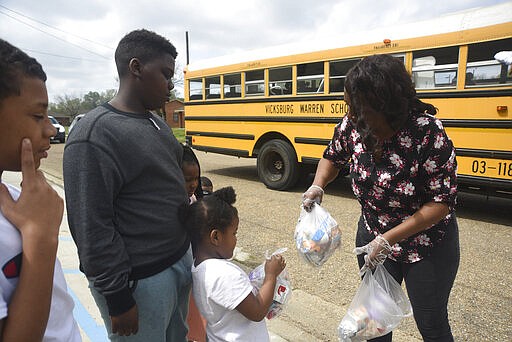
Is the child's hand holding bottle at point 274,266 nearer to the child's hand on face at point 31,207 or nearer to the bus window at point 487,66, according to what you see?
the child's hand on face at point 31,207

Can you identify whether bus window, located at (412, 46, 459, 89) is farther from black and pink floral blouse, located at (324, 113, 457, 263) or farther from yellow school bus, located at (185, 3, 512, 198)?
black and pink floral blouse, located at (324, 113, 457, 263)

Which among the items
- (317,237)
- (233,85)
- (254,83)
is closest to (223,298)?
(317,237)

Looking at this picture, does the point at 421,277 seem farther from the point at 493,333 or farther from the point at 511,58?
the point at 511,58

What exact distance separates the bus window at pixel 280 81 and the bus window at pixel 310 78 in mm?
210

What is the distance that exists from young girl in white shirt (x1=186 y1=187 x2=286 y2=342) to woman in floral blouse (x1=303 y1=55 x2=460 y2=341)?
53cm

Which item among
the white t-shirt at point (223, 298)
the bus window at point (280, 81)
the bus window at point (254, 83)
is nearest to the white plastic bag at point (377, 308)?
the white t-shirt at point (223, 298)

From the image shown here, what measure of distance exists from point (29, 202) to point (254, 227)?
3720mm

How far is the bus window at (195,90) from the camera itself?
779 centimetres

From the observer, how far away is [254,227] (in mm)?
4441

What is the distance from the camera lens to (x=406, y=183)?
1590mm

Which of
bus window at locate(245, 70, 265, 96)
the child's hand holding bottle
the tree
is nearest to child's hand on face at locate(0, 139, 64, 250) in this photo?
the child's hand holding bottle

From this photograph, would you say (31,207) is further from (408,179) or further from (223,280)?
(408,179)

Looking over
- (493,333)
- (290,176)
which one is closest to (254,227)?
(290,176)

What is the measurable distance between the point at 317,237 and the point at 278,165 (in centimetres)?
492
